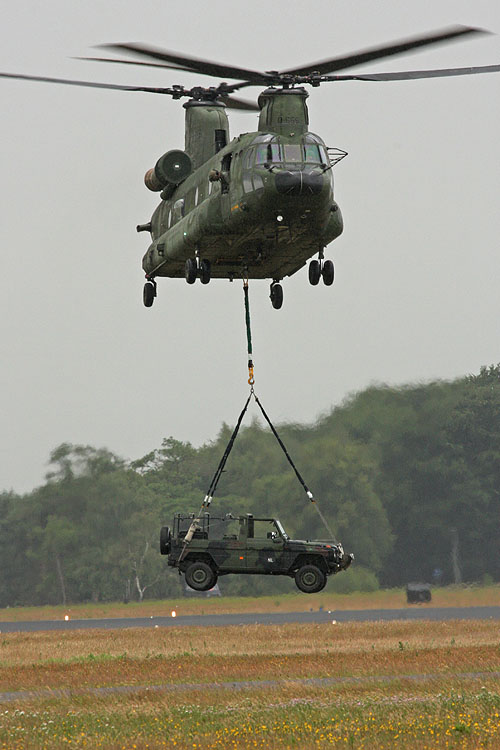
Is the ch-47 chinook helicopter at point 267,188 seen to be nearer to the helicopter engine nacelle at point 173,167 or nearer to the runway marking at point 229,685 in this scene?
the helicopter engine nacelle at point 173,167

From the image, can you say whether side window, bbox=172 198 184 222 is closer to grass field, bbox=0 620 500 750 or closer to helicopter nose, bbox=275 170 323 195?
helicopter nose, bbox=275 170 323 195

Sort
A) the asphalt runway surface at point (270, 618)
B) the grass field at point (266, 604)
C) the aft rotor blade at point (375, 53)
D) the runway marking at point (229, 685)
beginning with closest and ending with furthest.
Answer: the aft rotor blade at point (375, 53)
the runway marking at point (229, 685)
the asphalt runway surface at point (270, 618)
the grass field at point (266, 604)

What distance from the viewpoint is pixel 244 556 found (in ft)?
84.1

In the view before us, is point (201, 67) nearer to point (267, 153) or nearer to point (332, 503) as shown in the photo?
point (267, 153)

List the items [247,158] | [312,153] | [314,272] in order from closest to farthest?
[312,153], [247,158], [314,272]

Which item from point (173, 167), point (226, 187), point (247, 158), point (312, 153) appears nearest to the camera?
point (312, 153)

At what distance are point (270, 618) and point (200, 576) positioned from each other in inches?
1832

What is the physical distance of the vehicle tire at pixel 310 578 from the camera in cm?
2575

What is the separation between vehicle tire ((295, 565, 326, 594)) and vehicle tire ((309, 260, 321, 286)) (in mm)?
6151

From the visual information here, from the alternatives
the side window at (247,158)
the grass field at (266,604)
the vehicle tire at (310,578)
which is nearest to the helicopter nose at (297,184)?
the side window at (247,158)

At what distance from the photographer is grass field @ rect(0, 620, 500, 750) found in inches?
977

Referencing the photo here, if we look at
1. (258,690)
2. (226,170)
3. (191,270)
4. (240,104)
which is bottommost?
(258,690)

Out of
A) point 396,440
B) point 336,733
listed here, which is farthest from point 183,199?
point 396,440

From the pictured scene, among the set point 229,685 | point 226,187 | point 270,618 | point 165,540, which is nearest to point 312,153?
point 226,187
